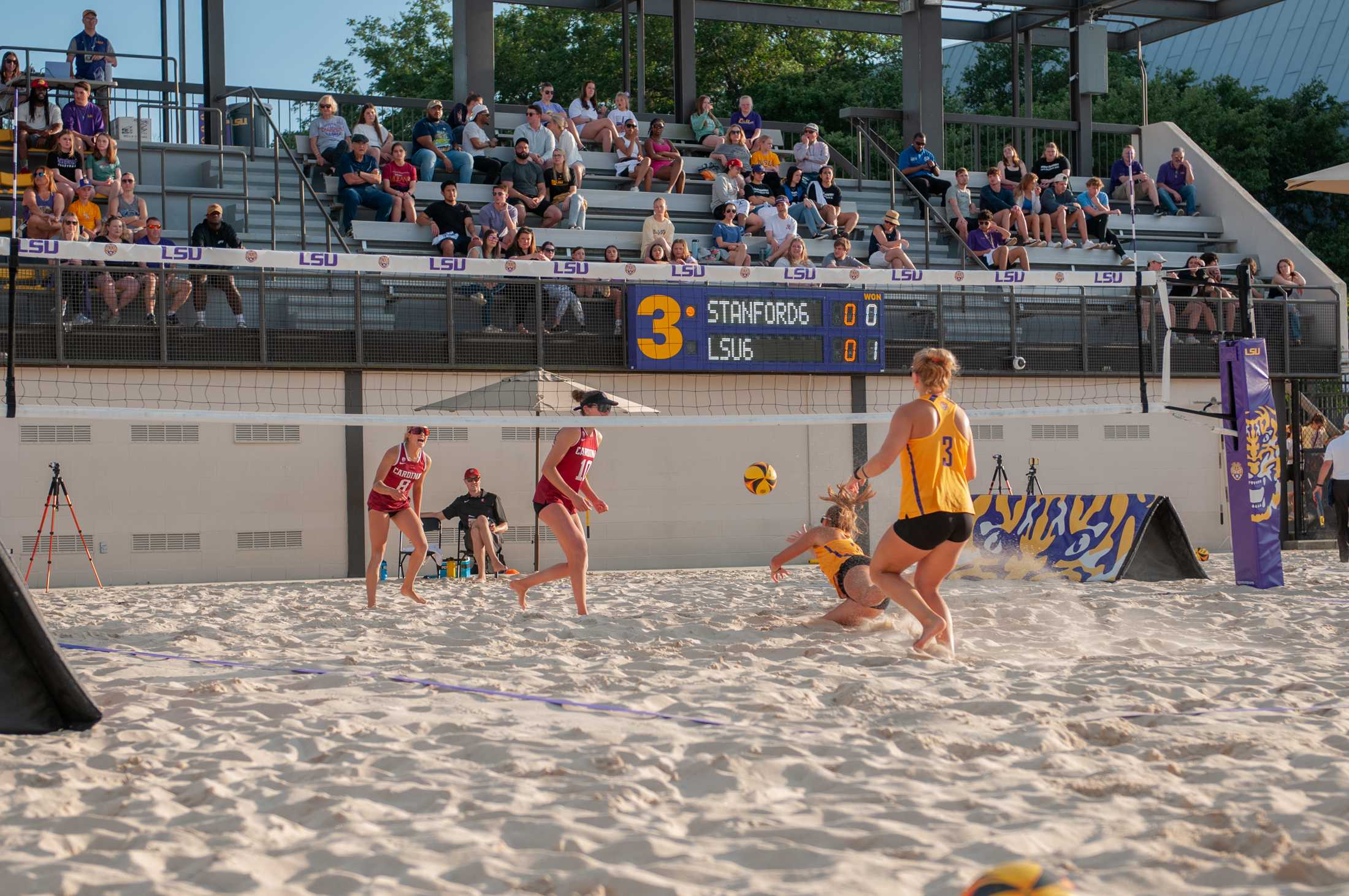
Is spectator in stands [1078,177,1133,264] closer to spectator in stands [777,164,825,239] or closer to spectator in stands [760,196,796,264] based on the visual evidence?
spectator in stands [777,164,825,239]

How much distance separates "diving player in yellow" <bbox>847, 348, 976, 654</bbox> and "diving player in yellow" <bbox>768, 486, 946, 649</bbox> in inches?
20.6

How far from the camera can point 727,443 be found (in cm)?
1492

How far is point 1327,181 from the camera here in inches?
468

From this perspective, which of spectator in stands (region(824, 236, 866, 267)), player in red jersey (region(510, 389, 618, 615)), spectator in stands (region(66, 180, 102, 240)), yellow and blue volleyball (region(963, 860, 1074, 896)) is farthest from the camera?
spectator in stands (region(824, 236, 866, 267))

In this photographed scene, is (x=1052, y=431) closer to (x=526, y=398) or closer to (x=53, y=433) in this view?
(x=526, y=398)

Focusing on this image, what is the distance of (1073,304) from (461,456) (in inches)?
276

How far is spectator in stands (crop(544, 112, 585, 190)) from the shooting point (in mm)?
16422

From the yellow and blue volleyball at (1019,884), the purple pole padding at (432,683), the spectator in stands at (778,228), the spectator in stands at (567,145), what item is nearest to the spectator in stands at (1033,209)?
the spectator in stands at (778,228)

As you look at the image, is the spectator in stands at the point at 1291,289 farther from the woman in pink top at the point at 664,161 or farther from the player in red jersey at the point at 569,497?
the player in red jersey at the point at 569,497

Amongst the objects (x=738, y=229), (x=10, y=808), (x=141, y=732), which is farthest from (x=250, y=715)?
(x=738, y=229)

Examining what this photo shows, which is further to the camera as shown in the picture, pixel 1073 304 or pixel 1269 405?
pixel 1073 304

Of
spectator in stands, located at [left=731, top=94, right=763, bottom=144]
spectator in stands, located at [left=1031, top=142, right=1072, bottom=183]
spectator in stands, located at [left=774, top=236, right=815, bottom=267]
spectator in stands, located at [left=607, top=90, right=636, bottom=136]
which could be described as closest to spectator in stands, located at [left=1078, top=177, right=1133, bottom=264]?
spectator in stands, located at [left=1031, top=142, right=1072, bottom=183]

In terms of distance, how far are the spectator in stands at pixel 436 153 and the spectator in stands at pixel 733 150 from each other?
3417mm

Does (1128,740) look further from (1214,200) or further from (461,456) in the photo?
(1214,200)
